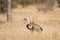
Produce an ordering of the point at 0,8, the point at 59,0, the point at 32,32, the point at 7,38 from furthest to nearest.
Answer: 1. the point at 59,0
2. the point at 0,8
3. the point at 32,32
4. the point at 7,38

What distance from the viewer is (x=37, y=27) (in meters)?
10.2

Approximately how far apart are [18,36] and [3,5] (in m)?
15.1

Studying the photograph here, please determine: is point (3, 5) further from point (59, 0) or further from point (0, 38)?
point (0, 38)

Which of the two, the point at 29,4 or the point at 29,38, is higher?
the point at 29,38

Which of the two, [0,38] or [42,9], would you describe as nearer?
[0,38]

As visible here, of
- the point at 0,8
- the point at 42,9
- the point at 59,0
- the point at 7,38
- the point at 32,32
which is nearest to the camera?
the point at 7,38

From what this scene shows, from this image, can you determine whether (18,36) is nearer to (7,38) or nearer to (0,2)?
(7,38)

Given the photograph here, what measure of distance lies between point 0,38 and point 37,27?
196 cm

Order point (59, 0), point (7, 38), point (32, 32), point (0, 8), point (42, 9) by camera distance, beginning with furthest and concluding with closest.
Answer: point (59, 0) → point (42, 9) → point (0, 8) → point (32, 32) → point (7, 38)

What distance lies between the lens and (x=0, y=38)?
8758 millimetres

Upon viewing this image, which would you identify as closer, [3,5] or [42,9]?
[3,5]

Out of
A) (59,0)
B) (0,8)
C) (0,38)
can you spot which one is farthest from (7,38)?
(59,0)

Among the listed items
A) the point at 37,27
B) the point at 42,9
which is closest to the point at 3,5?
the point at 42,9

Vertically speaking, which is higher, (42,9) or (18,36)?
(18,36)
